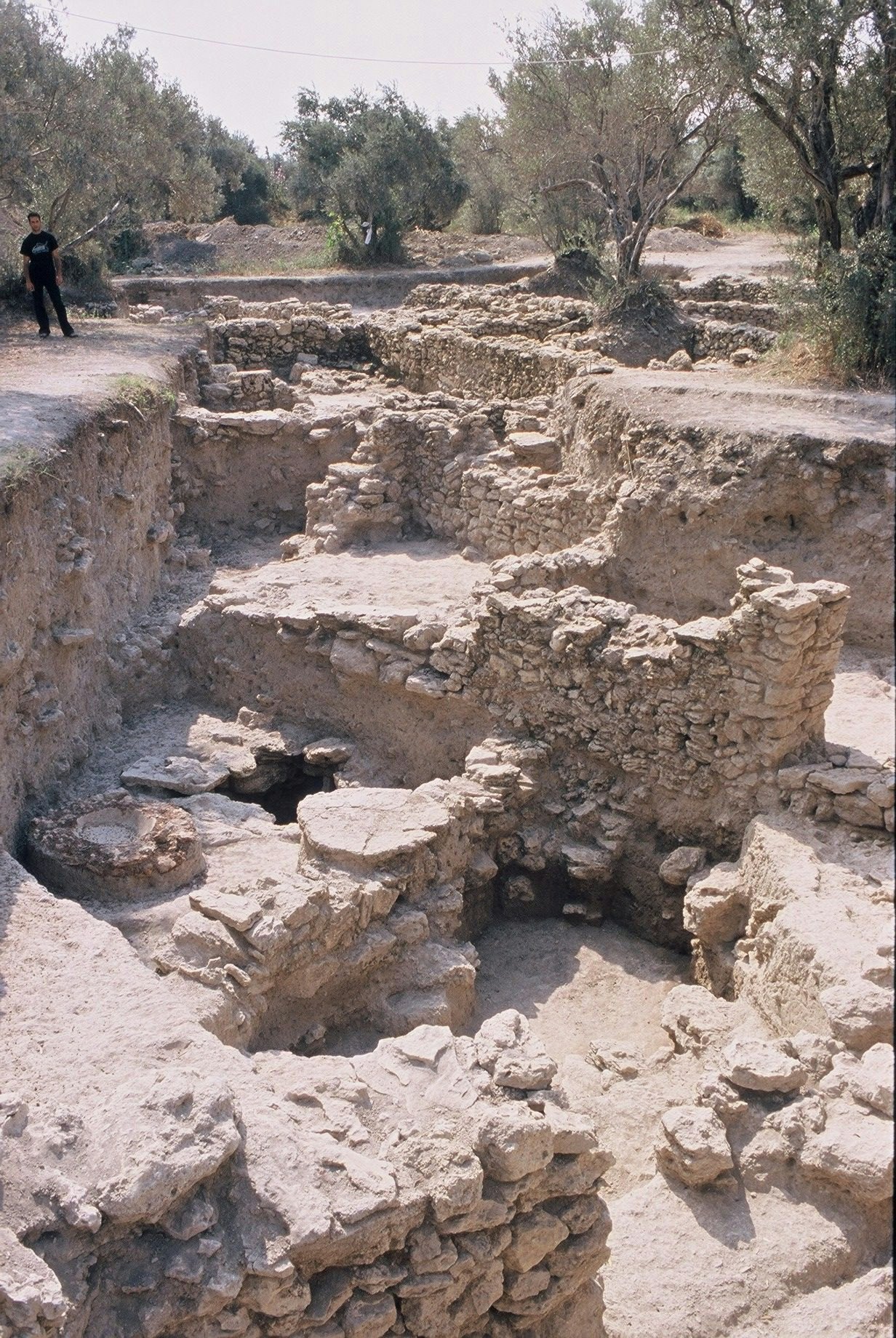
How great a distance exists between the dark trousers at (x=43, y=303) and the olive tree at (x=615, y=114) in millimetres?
7189

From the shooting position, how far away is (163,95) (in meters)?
19.0

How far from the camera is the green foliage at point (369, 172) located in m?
22.1

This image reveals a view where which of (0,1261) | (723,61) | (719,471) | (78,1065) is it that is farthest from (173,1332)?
(723,61)

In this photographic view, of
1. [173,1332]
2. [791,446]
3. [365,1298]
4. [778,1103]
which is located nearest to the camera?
[173,1332]

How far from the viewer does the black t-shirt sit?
11836mm

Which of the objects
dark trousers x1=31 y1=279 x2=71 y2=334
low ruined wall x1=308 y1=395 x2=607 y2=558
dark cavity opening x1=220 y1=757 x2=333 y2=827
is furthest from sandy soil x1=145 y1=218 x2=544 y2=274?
dark cavity opening x1=220 y1=757 x2=333 y2=827

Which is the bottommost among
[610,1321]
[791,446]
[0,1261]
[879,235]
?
[610,1321]

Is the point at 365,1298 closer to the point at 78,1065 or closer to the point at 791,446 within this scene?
the point at 78,1065

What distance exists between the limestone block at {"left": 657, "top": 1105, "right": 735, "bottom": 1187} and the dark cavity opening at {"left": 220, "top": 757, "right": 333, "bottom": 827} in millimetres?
4418

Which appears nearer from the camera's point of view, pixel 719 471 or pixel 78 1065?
pixel 78 1065

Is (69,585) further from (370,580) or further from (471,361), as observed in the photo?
(471,361)

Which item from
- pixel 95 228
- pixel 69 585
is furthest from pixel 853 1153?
pixel 95 228

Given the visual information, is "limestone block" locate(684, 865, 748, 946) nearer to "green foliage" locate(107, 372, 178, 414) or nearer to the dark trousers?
"green foliage" locate(107, 372, 178, 414)

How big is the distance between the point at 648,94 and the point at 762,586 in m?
11.4
